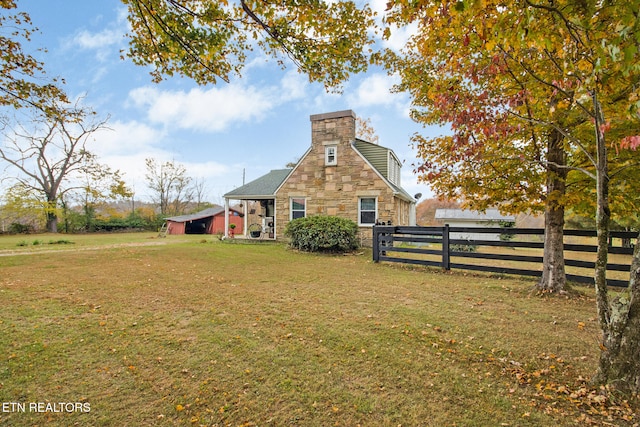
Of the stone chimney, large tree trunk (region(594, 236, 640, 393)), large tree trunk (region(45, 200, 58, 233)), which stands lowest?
large tree trunk (region(594, 236, 640, 393))

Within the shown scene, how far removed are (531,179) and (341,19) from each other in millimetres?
4942

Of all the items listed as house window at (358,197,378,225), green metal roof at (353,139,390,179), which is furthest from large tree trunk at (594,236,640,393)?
green metal roof at (353,139,390,179)

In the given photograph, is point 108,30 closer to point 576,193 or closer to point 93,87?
point 576,193

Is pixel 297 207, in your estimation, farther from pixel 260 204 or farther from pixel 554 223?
pixel 554 223

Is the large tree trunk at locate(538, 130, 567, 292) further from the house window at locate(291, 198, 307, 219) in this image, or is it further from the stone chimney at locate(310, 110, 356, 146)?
the house window at locate(291, 198, 307, 219)

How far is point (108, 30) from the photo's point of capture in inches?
280

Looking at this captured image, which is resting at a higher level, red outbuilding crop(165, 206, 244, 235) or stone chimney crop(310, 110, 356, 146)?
stone chimney crop(310, 110, 356, 146)

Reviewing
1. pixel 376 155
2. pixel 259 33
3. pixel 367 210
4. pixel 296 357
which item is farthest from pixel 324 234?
pixel 296 357

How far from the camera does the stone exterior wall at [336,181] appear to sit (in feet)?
48.9

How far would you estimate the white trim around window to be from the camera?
1666cm

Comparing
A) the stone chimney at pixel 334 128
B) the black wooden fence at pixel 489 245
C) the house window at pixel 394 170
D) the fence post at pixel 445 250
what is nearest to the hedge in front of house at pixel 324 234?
the black wooden fence at pixel 489 245

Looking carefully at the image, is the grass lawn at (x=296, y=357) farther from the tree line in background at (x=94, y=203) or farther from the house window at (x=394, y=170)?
the tree line in background at (x=94, y=203)

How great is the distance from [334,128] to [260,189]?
5941mm

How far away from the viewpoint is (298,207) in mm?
16734
